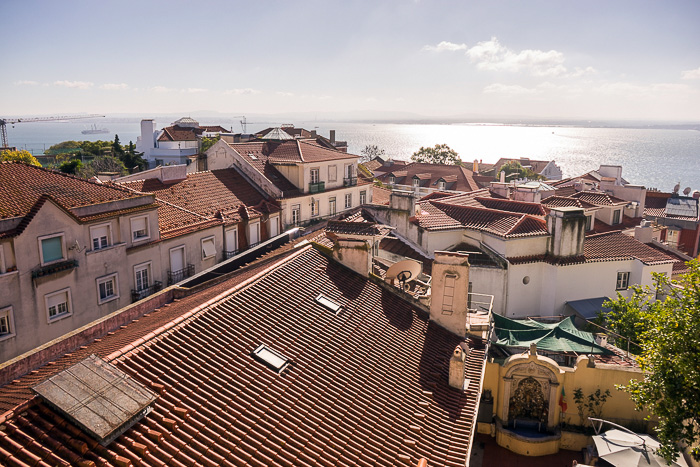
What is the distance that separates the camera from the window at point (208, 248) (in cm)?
3106

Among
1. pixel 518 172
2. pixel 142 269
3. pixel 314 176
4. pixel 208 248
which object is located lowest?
pixel 518 172

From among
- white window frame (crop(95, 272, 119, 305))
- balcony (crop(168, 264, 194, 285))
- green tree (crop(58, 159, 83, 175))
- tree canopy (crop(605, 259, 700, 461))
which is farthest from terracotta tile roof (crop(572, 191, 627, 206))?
green tree (crop(58, 159, 83, 175))

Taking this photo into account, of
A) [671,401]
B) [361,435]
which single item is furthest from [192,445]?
[671,401]

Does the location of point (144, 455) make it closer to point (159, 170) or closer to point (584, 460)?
point (584, 460)

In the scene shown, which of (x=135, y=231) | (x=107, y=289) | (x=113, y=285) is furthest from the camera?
(x=135, y=231)

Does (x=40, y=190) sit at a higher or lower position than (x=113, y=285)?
higher

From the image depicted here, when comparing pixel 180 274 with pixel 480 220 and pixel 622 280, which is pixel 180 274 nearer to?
pixel 480 220

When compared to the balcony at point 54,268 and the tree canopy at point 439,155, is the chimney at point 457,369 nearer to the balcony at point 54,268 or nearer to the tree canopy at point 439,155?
the balcony at point 54,268

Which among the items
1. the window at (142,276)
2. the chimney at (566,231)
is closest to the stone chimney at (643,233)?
the chimney at (566,231)

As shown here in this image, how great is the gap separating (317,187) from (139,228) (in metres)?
19.3

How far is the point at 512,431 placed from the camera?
22.6 meters

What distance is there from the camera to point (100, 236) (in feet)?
82.3

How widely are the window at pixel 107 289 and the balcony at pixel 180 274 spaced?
336cm

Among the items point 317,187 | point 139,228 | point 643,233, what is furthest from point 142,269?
point 643,233
